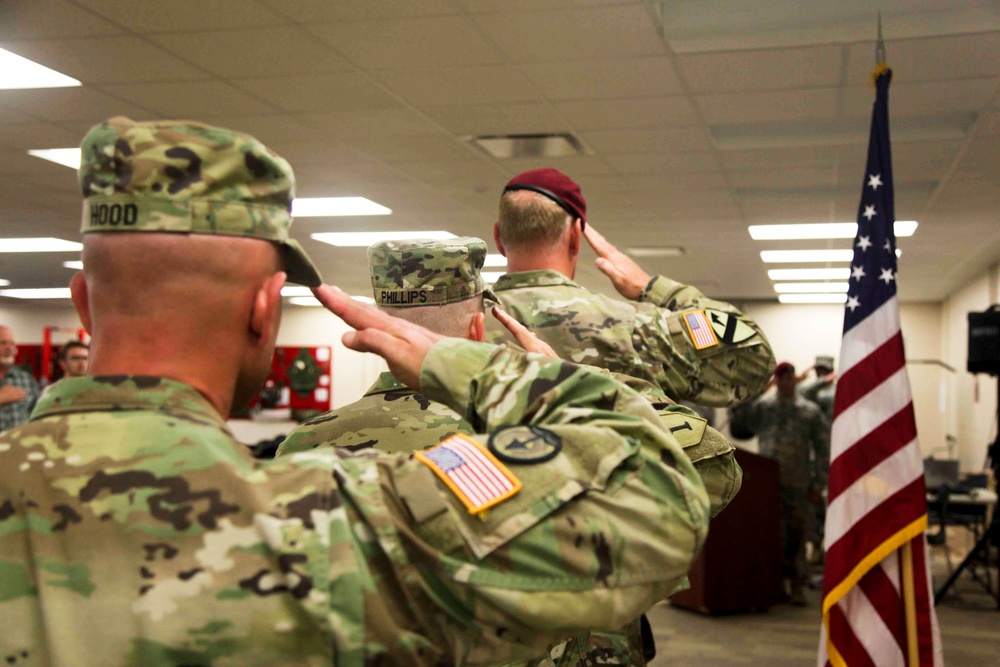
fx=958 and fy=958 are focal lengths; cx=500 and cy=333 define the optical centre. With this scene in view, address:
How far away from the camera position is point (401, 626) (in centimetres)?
82

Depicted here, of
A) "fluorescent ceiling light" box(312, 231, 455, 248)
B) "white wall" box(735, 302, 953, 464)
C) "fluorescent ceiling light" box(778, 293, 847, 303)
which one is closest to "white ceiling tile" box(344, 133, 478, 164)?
"fluorescent ceiling light" box(312, 231, 455, 248)

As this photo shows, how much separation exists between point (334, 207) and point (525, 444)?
7.00m

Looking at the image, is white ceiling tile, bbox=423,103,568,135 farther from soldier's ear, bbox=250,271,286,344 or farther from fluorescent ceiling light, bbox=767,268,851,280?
fluorescent ceiling light, bbox=767,268,851,280

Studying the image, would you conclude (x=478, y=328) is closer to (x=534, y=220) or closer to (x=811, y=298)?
(x=534, y=220)

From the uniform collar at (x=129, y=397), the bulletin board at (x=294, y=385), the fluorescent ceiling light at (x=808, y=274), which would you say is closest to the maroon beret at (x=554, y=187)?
the uniform collar at (x=129, y=397)

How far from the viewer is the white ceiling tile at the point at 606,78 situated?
13.7 feet

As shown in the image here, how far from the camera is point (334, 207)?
763 cm

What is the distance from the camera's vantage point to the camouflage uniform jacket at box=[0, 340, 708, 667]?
30.7 inches

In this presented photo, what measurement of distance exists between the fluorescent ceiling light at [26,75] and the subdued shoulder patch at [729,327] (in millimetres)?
3524

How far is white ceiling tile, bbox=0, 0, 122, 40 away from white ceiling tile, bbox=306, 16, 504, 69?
2.79 feet

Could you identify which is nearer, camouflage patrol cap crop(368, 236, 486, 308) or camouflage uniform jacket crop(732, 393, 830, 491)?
camouflage patrol cap crop(368, 236, 486, 308)

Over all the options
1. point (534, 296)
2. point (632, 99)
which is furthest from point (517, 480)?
point (632, 99)

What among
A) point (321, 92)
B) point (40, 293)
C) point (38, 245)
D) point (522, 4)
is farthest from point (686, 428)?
point (40, 293)

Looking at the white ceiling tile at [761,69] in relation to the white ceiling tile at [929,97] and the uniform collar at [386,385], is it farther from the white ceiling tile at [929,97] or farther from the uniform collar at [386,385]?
the uniform collar at [386,385]
